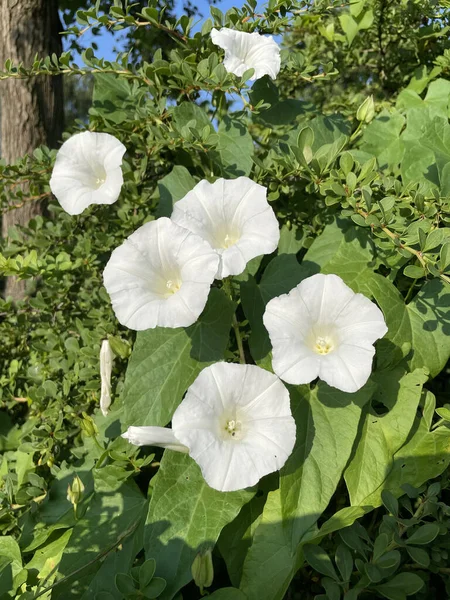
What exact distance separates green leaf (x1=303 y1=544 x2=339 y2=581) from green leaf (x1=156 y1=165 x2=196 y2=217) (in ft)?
2.83

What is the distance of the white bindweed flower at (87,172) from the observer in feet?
4.49

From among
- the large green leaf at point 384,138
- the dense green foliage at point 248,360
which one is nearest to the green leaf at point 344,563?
the dense green foliage at point 248,360

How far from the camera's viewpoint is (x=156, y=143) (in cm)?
147

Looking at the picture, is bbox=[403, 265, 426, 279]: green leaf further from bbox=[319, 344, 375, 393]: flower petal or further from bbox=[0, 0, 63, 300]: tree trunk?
bbox=[0, 0, 63, 300]: tree trunk

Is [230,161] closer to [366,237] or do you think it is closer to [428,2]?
[366,237]

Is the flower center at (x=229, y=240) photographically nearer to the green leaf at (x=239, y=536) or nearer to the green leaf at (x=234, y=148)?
the green leaf at (x=234, y=148)

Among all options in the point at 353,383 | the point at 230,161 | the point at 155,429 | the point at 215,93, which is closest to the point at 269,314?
the point at 353,383

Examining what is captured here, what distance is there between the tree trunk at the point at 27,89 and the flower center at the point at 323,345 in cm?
161

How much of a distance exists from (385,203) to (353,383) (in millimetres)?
379

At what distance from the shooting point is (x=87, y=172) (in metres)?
1.47

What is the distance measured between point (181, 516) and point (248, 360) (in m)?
0.45

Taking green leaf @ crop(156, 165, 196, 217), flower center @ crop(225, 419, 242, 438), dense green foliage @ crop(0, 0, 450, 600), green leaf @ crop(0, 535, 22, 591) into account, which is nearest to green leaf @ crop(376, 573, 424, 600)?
dense green foliage @ crop(0, 0, 450, 600)

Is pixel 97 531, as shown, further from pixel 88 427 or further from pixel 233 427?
pixel 233 427

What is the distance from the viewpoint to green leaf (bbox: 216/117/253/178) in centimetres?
140
